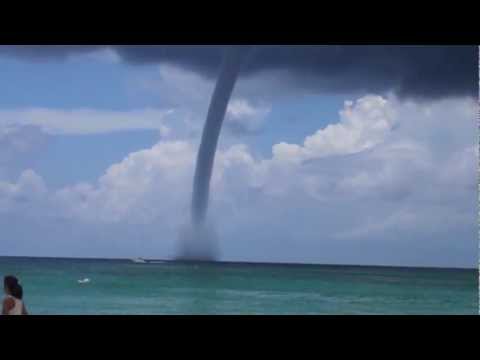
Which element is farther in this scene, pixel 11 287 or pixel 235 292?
pixel 235 292

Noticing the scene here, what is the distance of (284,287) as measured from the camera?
75.4ft

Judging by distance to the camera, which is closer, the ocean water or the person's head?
the person's head

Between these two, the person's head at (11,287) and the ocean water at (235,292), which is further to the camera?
the ocean water at (235,292)

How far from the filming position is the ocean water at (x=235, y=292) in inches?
696

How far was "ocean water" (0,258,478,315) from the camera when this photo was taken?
17688 millimetres

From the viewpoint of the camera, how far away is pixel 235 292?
804 inches
